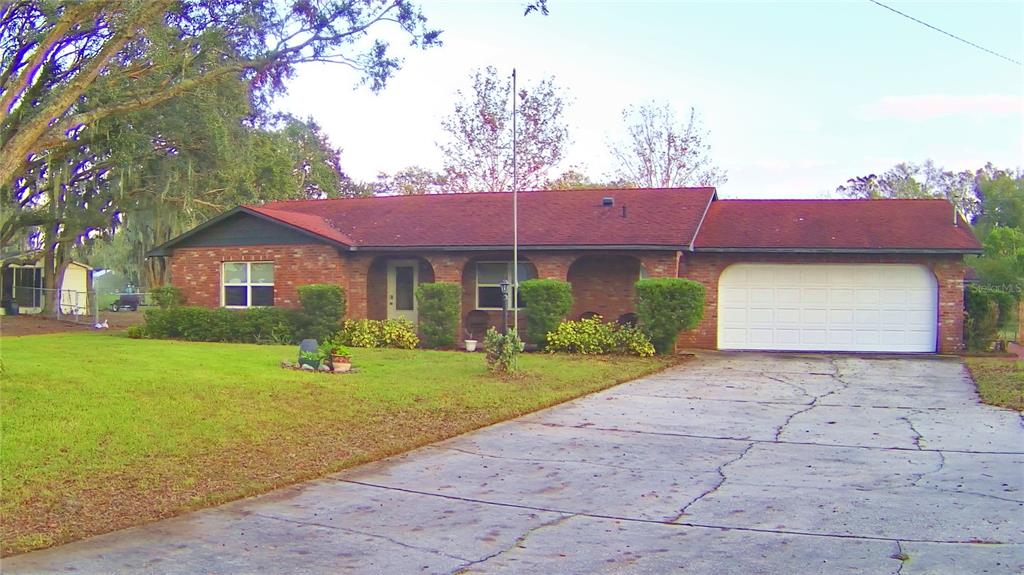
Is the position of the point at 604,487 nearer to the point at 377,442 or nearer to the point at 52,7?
the point at 377,442

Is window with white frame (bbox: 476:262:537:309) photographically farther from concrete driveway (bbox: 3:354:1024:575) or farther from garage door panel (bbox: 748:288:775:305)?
concrete driveway (bbox: 3:354:1024:575)

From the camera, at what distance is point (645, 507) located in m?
6.87

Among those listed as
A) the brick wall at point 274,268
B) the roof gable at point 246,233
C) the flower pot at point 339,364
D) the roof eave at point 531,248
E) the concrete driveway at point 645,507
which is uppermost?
the roof gable at point 246,233

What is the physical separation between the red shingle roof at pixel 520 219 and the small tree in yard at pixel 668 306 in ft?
4.03

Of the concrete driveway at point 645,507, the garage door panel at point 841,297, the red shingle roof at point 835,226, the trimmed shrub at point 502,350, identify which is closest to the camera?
the concrete driveway at point 645,507

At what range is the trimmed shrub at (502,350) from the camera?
1441 centimetres

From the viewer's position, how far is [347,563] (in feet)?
17.9

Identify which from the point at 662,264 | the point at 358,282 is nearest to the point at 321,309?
the point at 358,282

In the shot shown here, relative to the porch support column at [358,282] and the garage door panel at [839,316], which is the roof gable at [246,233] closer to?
the porch support column at [358,282]

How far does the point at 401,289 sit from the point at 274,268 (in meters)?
3.26

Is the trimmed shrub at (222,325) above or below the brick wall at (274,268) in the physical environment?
below

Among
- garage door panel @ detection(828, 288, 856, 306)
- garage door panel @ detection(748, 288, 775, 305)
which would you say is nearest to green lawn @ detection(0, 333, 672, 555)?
garage door panel @ detection(748, 288, 775, 305)

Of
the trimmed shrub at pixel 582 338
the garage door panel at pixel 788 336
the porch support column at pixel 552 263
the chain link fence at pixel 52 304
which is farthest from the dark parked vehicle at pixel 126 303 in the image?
the garage door panel at pixel 788 336

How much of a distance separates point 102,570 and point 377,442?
4.12 m
